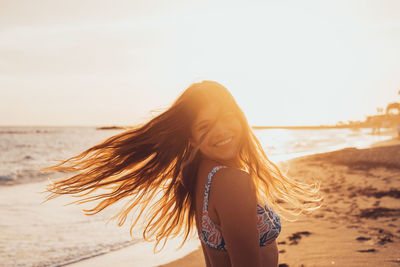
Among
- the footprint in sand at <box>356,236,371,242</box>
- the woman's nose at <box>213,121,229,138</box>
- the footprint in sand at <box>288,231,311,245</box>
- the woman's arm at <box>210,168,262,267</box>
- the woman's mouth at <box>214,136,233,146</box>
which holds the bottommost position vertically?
the footprint in sand at <box>288,231,311,245</box>

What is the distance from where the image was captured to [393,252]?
4.10 metres

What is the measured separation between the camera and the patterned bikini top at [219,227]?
1.68 meters

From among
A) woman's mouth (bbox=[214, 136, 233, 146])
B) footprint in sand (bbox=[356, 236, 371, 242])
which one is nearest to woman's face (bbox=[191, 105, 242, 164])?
woman's mouth (bbox=[214, 136, 233, 146])

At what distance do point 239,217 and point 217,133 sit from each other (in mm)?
647

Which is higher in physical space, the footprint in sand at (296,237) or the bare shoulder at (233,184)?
the bare shoulder at (233,184)

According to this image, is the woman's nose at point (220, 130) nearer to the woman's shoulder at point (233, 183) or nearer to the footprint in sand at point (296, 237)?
the woman's shoulder at point (233, 183)

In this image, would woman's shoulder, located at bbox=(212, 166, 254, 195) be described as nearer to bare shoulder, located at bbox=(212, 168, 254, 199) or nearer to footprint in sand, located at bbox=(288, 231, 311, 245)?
bare shoulder, located at bbox=(212, 168, 254, 199)

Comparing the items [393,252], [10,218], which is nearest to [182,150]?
[393,252]

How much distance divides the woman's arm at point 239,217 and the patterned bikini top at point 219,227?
0.18 metres

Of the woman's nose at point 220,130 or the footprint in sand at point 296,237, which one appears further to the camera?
the footprint in sand at point 296,237

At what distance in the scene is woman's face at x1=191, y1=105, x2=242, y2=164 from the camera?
196 centimetres

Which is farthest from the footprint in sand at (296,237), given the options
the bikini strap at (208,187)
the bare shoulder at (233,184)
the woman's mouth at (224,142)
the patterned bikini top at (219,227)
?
the bare shoulder at (233,184)

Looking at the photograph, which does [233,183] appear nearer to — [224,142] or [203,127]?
[224,142]

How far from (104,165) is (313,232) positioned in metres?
4.11
